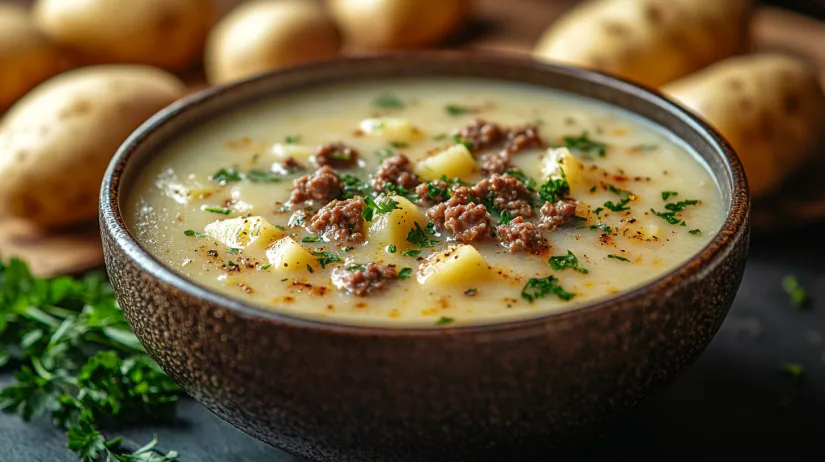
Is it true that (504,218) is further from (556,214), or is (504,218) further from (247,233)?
(247,233)

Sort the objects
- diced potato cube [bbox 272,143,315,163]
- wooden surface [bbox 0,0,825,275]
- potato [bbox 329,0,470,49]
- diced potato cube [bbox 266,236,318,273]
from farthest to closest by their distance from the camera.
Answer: wooden surface [bbox 0,0,825,275] < potato [bbox 329,0,470,49] < diced potato cube [bbox 272,143,315,163] < diced potato cube [bbox 266,236,318,273]

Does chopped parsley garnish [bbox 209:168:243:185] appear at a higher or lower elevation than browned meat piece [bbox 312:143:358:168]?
lower

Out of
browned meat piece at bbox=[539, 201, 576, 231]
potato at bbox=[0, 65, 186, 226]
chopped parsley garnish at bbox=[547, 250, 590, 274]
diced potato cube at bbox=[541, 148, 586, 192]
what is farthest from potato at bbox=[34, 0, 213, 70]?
chopped parsley garnish at bbox=[547, 250, 590, 274]

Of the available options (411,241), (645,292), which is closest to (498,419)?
(645,292)

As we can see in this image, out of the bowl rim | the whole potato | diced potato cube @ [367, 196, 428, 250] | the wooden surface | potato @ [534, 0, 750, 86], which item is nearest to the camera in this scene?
the bowl rim

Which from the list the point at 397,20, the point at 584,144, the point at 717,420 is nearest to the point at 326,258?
the point at 584,144

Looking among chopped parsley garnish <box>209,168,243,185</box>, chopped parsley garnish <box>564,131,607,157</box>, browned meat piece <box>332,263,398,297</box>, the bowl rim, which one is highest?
the bowl rim

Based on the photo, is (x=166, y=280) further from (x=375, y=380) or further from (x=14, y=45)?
(x=14, y=45)

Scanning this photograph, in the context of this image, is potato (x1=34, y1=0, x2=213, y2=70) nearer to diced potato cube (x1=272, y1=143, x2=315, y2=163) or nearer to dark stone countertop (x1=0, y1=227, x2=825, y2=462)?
diced potato cube (x1=272, y1=143, x2=315, y2=163)
